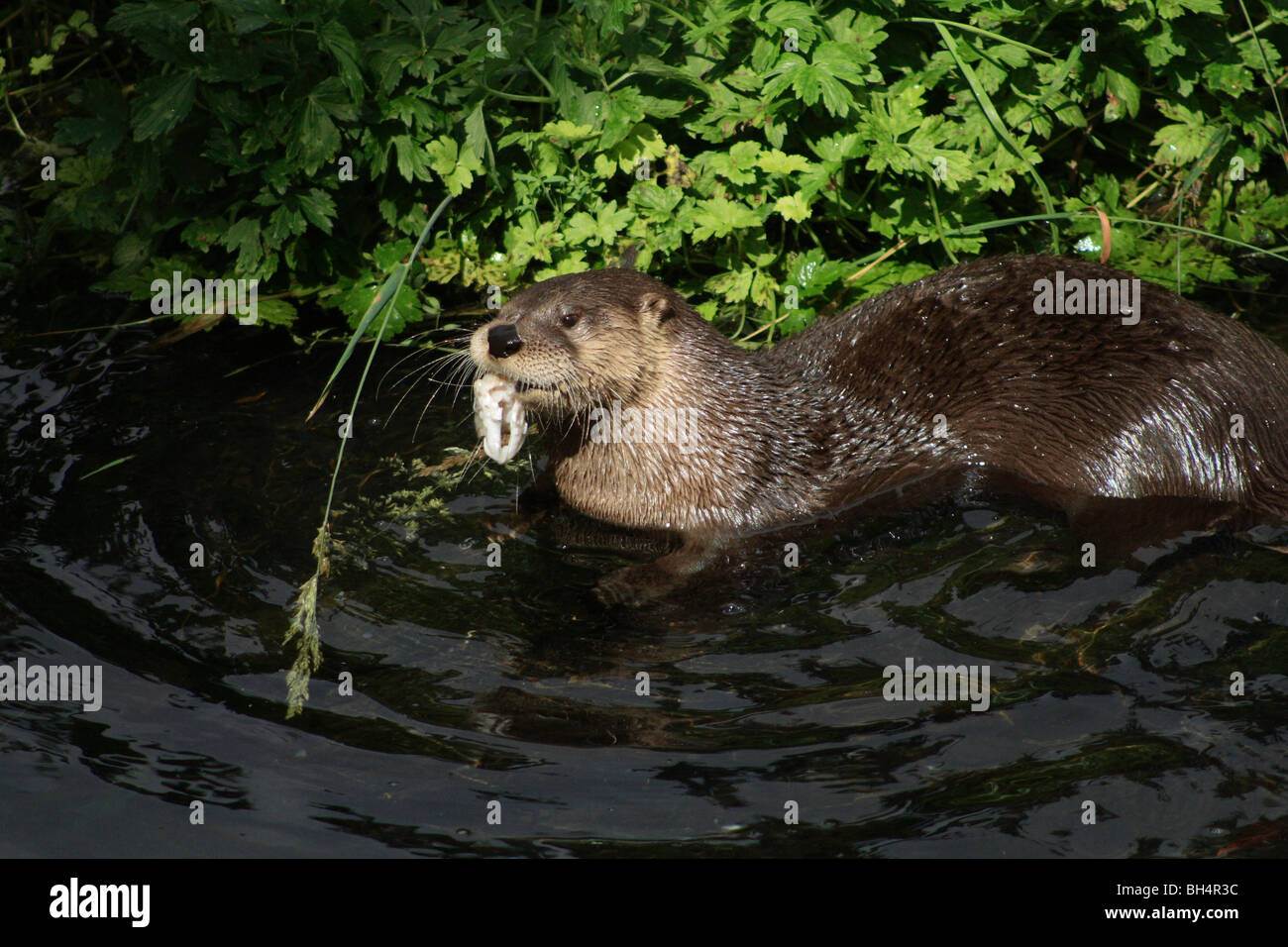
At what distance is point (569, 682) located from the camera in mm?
2953

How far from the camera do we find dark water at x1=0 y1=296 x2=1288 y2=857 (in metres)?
2.50

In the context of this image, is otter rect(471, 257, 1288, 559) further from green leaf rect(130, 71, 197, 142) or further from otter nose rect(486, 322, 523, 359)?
green leaf rect(130, 71, 197, 142)

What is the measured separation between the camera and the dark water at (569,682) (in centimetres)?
250

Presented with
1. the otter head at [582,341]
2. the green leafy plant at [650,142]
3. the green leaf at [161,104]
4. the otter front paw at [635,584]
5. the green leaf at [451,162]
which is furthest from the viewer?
the green leaf at [451,162]

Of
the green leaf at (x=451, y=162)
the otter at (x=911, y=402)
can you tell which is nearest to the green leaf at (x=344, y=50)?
the green leaf at (x=451, y=162)

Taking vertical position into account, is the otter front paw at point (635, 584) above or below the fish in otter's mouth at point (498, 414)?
below

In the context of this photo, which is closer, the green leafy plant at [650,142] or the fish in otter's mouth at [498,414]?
the fish in otter's mouth at [498,414]

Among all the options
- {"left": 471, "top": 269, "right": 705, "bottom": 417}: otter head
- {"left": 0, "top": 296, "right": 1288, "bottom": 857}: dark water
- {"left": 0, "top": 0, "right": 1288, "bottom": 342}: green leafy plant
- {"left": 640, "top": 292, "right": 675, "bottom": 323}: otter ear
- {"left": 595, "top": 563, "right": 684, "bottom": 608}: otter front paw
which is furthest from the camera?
{"left": 0, "top": 0, "right": 1288, "bottom": 342}: green leafy plant

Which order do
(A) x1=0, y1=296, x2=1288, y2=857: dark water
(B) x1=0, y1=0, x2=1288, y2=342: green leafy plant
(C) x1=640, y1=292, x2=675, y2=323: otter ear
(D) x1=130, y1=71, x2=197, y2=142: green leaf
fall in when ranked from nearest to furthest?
1. (A) x1=0, y1=296, x2=1288, y2=857: dark water
2. (C) x1=640, y1=292, x2=675, y2=323: otter ear
3. (D) x1=130, y1=71, x2=197, y2=142: green leaf
4. (B) x1=0, y1=0, x2=1288, y2=342: green leafy plant

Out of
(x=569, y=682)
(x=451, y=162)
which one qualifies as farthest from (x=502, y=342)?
(x=451, y=162)

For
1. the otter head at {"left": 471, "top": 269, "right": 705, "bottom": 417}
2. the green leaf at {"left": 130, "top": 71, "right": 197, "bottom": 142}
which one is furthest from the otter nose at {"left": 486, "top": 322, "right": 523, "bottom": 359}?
the green leaf at {"left": 130, "top": 71, "right": 197, "bottom": 142}

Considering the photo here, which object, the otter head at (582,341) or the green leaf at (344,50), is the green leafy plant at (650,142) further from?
the otter head at (582,341)

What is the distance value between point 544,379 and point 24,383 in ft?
6.24

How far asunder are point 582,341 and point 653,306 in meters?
0.23
